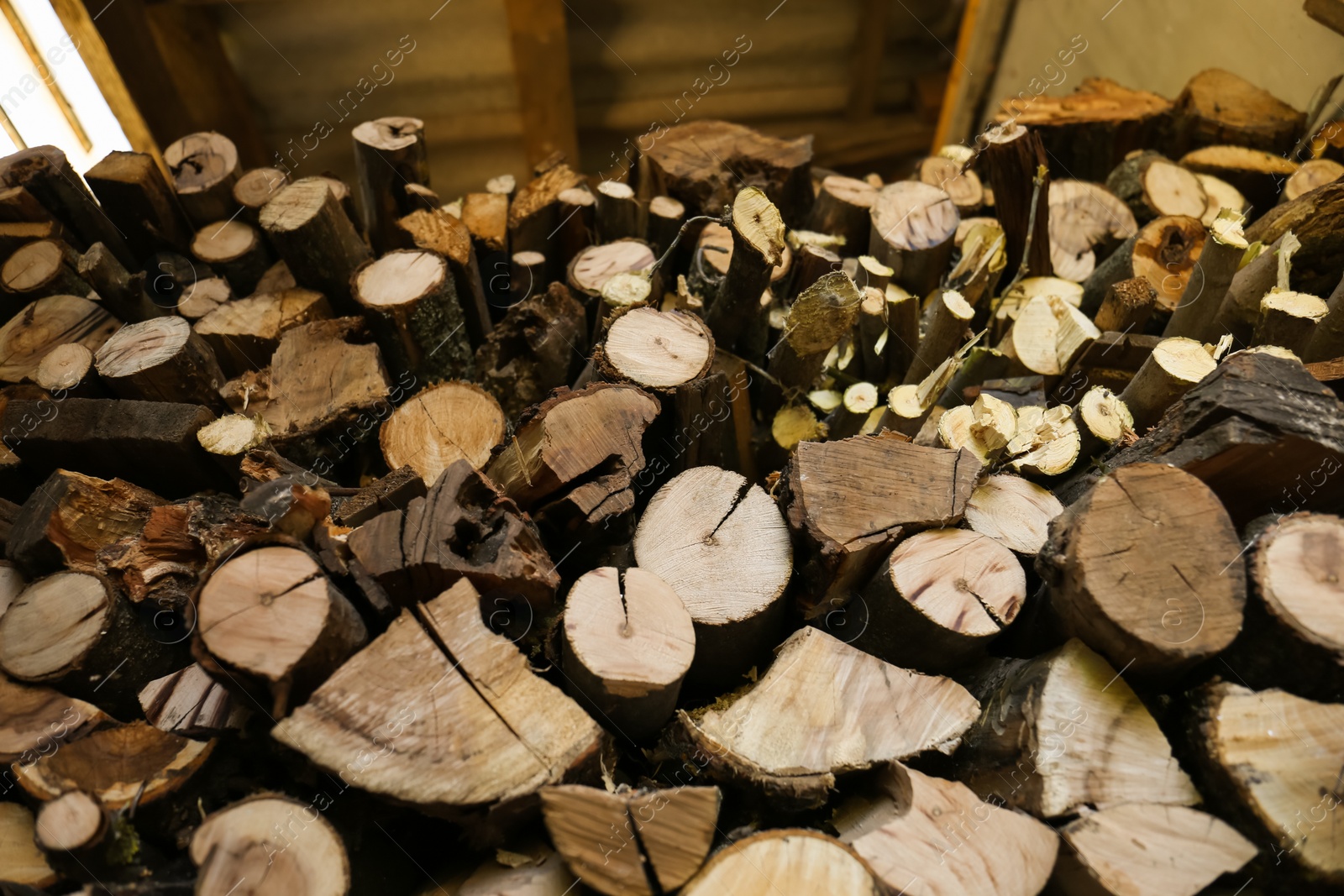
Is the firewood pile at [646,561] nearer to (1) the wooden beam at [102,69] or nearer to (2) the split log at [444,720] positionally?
(2) the split log at [444,720]

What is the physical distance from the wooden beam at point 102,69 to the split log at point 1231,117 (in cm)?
415

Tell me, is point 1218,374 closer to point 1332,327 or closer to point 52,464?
point 1332,327

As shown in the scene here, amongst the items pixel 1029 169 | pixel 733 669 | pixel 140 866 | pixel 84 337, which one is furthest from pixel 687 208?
pixel 140 866

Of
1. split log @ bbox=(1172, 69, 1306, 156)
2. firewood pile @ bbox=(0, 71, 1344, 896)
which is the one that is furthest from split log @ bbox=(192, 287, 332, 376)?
split log @ bbox=(1172, 69, 1306, 156)

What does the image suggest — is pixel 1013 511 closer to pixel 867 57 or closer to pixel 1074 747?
pixel 1074 747

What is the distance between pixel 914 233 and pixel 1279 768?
1880 millimetres

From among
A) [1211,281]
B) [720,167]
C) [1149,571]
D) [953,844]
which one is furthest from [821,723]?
[720,167]

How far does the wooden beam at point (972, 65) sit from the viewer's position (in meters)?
4.69

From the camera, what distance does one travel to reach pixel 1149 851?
1.37m

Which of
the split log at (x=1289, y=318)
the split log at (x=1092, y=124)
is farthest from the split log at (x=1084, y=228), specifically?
the split log at (x=1289, y=318)

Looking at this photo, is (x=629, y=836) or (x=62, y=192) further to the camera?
(x=62, y=192)

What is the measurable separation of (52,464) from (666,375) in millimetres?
1713

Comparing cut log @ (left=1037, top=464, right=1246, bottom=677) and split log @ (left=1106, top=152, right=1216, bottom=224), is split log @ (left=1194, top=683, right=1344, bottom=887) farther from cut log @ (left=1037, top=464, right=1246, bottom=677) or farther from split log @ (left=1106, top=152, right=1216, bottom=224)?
split log @ (left=1106, top=152, right=1216, bottom=224)

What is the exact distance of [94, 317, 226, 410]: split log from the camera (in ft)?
6.76
